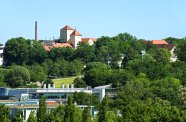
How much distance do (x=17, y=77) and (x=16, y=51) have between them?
721 inches

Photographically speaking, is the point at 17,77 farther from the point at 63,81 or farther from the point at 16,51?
the point at 16,51

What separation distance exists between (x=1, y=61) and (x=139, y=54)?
18.5 m

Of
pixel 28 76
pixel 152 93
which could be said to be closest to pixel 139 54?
pixel 28 76

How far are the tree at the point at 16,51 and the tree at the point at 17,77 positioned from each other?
15.1 m

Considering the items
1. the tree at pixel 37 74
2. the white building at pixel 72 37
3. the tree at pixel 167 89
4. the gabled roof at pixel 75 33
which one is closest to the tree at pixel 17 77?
the tree at pixel 37 74

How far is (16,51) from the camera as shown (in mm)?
98062

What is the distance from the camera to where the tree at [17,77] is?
80125 millimetres

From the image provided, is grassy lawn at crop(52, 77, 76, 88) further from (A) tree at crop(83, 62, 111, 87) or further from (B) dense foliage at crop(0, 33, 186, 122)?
(A) tree at crop(83, 62, 111, 87)

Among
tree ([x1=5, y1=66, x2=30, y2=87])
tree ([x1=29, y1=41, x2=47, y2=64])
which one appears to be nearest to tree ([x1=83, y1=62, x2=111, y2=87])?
tree ([x1=5, y1=66, x2=30, y2=87])

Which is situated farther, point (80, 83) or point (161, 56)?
point (161, 56)

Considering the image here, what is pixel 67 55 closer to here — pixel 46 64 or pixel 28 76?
pixel 46 64

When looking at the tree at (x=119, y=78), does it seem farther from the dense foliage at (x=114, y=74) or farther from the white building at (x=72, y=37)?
the white building at (x=72, y=37)

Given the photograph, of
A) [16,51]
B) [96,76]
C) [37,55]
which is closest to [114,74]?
[96,76]

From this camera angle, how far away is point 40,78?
82.2m
